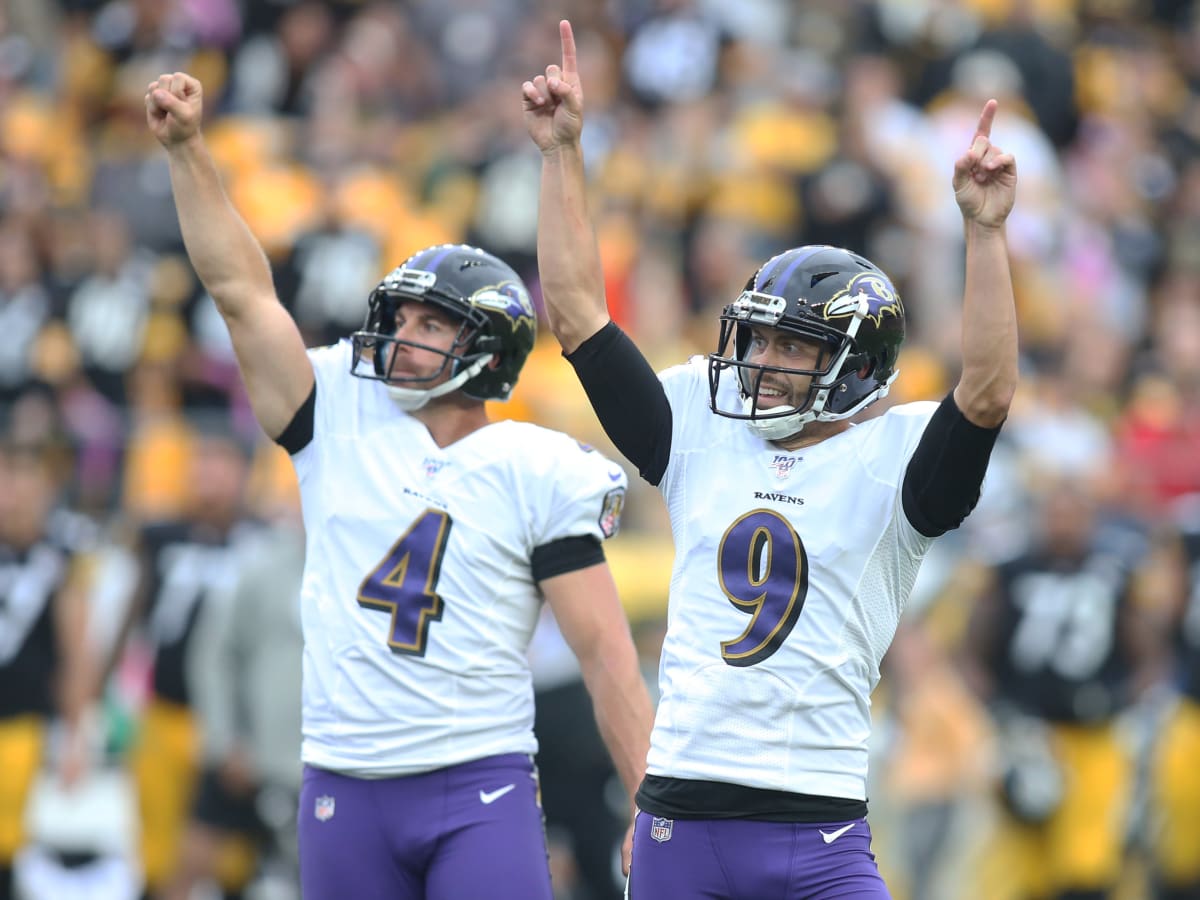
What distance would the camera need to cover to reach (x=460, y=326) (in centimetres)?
532

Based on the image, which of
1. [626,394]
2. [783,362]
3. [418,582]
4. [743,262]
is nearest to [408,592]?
[418,582]

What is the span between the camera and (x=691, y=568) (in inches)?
179

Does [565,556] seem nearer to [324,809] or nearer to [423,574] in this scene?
[423,574]

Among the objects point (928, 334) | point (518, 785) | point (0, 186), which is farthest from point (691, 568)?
point (0, 186)

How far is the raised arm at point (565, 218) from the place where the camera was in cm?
450

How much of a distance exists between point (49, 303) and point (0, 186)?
5.05 ft

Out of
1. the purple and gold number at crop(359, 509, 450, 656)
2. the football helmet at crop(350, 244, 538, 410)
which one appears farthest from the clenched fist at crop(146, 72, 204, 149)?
the purple and gold number at crop(359, 509, 450, 656)

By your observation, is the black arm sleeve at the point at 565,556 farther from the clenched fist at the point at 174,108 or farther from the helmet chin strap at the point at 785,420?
the clenched fist at the point at 174,108

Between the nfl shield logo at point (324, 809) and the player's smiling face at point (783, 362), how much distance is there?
4.98 ft

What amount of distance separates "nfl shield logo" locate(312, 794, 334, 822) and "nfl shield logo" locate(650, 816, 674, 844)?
3.18ft

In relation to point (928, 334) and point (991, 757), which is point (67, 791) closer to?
point (991, 757)

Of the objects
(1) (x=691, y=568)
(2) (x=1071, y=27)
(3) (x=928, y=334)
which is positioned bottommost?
(1) (x=691, y=568)

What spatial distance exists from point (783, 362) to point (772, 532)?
15.3 inches

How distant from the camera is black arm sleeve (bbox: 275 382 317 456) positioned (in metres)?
5.23
